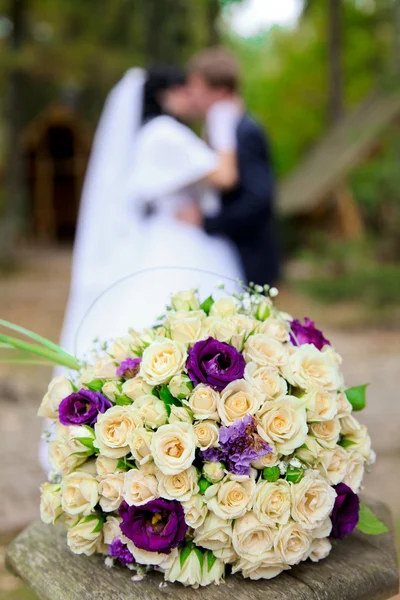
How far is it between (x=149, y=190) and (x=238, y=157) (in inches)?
19.7

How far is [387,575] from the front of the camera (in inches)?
70.2

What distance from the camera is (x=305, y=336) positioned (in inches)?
75.8

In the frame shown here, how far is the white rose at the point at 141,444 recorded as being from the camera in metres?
1.63

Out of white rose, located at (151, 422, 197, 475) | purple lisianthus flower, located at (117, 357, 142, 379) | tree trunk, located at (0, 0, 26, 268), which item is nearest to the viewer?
white rose, located at (151, 422, 197, 475)

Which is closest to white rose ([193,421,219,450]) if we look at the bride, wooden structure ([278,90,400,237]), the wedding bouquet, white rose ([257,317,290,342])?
the wedding bouquet

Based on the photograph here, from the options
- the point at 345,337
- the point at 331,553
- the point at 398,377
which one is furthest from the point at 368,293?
the point at 331,553

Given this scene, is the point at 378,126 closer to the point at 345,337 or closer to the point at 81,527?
the point at 345,337

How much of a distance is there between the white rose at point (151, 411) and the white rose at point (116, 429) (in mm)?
15

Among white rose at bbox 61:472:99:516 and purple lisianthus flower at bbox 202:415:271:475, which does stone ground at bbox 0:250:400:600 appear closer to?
white rose at bbox 61:472:99:516

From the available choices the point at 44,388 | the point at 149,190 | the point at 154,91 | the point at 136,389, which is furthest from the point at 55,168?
the point at 136,389

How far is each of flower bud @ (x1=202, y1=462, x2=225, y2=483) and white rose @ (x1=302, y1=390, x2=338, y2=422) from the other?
9.3 inches

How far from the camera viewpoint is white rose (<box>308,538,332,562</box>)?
5.69 feet

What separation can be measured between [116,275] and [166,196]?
1.75 feet

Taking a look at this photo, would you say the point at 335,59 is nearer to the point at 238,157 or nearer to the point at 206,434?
the point at 238,157
